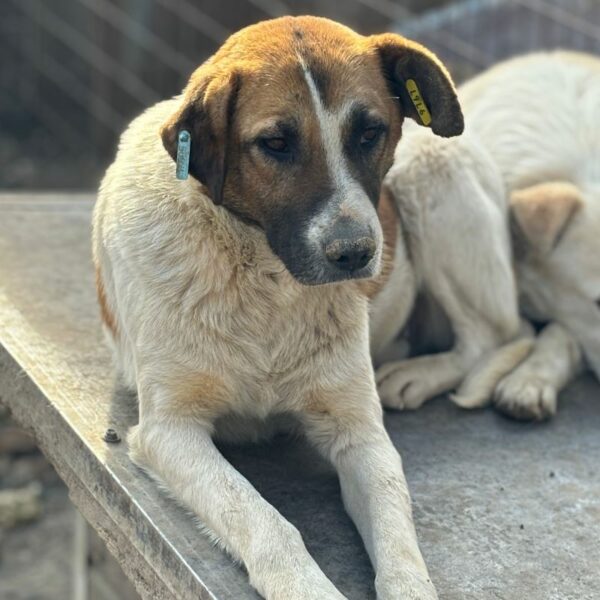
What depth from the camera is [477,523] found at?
354 centimetres

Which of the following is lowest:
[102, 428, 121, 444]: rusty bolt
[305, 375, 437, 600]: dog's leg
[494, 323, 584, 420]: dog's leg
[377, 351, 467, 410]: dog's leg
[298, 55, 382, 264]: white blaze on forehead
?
[377, 351, 467, 410]: dog's leg

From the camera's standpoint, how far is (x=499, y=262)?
14.8ft

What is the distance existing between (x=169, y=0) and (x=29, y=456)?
3759 millimetres

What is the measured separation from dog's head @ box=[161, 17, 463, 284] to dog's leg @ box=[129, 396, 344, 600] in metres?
0.53

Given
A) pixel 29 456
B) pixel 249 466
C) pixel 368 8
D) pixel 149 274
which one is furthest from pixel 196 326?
pixel 368 8

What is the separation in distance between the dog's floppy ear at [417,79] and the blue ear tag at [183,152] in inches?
26.0

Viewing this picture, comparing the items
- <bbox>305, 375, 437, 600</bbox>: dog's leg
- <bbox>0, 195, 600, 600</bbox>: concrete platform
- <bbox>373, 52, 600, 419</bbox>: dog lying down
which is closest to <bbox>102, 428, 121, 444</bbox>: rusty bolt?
<bbox>0, 195, 600, 600</bbox>: concrete platform

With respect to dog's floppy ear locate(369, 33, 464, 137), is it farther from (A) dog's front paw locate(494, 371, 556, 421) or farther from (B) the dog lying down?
(A) dog's front paw locate(494, 371, 556, 421)

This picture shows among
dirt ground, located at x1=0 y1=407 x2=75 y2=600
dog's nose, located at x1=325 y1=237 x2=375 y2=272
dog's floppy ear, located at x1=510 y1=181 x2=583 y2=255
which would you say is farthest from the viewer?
dirt ground, located at x1=0 y1=407 x2=75 y2=600

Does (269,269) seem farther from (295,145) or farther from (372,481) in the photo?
(372,481)

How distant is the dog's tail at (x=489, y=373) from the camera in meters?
4.32

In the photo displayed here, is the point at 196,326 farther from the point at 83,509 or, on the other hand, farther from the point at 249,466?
the point at 83,509

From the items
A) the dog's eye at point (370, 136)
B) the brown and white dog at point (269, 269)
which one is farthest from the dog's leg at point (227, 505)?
the dog's eye at point (370, 136)

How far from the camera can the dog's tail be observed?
432 centimetres
